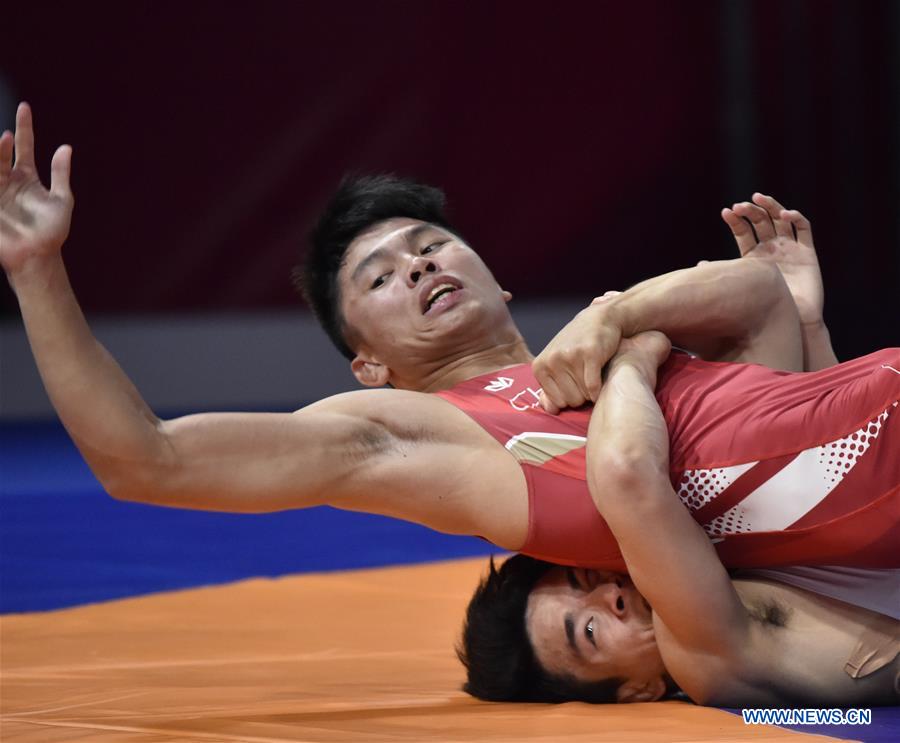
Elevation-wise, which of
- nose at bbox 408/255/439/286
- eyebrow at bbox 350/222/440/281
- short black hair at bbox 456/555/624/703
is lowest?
short black hair at bbox 456/555/624/703

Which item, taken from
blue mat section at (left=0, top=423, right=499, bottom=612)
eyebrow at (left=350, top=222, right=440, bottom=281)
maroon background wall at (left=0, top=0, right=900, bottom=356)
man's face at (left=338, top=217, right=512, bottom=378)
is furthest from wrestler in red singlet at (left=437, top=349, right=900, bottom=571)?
maroon background wall at (left=0, top=0, right=900, bottom=356)

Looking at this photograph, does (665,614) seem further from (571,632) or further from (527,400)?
(527,400)

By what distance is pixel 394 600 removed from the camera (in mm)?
4301

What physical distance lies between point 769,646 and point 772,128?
6.88 meters

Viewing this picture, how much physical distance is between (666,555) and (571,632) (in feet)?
1.10

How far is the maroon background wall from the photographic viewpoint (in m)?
9.01

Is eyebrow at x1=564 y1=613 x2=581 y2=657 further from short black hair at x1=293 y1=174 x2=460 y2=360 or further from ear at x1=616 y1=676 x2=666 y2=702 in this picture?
short black hair at x1=293 y1=174 x2=460 y2=360

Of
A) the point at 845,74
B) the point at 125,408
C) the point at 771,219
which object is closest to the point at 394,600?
the point at 771,219

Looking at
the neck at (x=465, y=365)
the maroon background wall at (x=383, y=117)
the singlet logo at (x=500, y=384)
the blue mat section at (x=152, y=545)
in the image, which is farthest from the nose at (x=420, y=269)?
the maroon background wall at (x=383, y=117)

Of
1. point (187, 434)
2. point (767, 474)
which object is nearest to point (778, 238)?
point (767, 474)

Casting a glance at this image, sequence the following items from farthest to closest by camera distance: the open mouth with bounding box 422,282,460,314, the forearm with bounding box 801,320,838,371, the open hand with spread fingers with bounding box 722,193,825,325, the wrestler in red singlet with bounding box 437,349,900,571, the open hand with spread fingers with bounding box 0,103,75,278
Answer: the open hand with spread fingers with bounding box 722,193,825,325 < the forearm with bounding box 801,320,838,371 < the open mouth with bounding box 422,282,460,314 < the wrestler in red singlet with bounding box 437,349,900,571 < the open hand with spread fingers with bounding box 0,103,75,278

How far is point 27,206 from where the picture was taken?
2488 mm

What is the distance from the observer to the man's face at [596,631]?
2961 millimetres

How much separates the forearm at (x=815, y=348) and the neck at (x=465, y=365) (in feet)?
2.17
